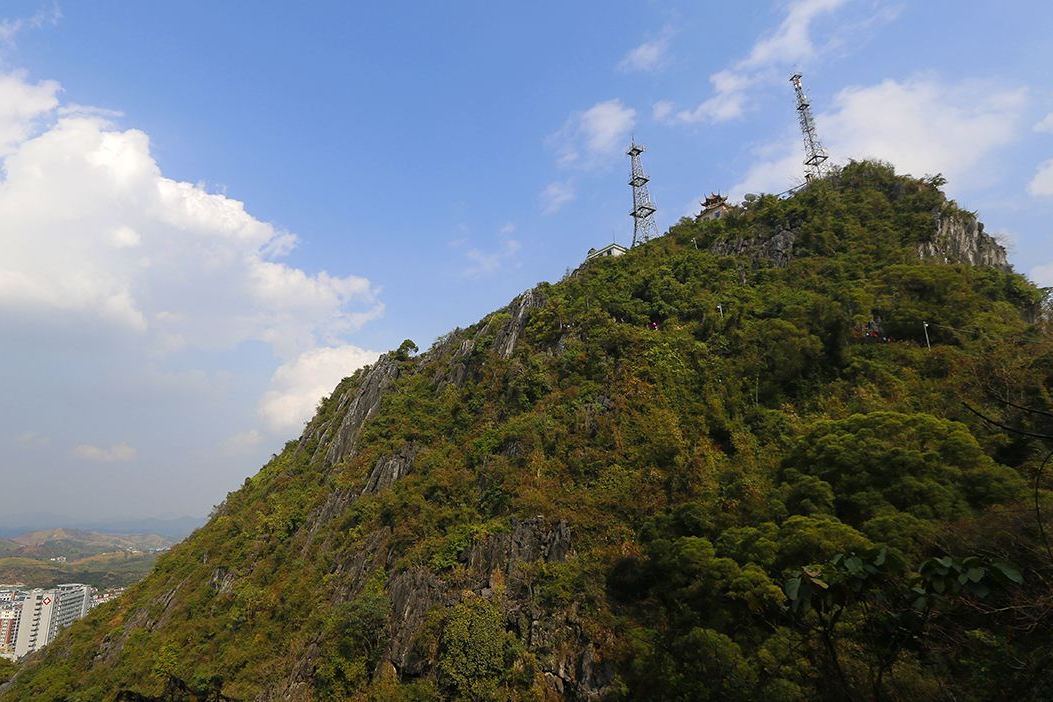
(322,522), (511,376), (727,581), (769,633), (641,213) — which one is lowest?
(769,633)

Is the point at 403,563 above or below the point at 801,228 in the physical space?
below

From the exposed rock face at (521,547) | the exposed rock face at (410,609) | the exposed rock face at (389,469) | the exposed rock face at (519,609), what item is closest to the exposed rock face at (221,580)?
the exposed rock face at (389,469)

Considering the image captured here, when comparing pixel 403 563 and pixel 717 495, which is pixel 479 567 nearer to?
pixel 403 563

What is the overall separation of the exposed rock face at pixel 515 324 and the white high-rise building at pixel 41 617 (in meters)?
112

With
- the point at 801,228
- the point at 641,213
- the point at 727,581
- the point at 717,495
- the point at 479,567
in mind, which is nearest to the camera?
the point at 727,581

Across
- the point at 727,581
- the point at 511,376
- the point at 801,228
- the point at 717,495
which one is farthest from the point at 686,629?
the point at 801,228

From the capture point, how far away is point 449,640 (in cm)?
1998

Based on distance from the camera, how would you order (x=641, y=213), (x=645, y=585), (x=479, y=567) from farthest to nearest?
(x=641, y=213)
(x=479, y=567)
(x=645, y=585)

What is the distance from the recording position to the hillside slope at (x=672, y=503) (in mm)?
13070

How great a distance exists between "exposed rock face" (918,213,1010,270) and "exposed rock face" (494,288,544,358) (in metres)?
24.0

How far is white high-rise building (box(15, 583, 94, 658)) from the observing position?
106938mm

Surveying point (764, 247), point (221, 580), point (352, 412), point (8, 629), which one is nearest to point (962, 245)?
point (764, 247)

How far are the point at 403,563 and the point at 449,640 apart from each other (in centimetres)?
613

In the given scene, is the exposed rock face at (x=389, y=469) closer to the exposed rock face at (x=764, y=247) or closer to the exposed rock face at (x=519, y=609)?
the exposed rock face at (x=519, y=609)
